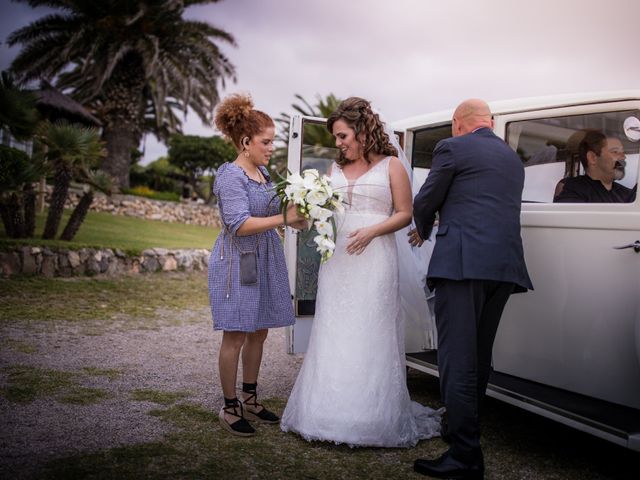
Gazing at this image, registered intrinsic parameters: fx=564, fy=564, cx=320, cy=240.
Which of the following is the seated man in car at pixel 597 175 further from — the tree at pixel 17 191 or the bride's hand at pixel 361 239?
the tree at pixel 17 191

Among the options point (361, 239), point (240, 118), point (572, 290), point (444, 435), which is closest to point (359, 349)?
point (361, 239)

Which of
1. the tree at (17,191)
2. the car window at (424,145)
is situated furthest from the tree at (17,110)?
the car window at (424,145)

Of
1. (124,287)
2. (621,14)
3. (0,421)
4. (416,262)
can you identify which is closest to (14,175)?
(124,287)

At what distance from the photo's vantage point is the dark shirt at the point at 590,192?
339 cm

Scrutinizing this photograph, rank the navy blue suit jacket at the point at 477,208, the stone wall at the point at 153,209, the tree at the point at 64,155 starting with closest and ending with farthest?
the navy blue suit jacket at the point at 477,208
the tree at the point at 64,155
the stone wall at the point at 153,209

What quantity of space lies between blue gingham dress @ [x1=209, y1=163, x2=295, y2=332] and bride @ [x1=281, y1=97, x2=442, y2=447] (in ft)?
1.05


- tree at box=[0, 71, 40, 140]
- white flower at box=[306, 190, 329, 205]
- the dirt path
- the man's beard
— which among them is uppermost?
tree at box=[0, 71, 40, 140]

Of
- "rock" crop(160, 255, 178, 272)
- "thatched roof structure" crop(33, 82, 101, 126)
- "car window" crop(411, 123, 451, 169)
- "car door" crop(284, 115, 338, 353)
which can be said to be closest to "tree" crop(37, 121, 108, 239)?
"rock" crop(160, 255, 178, 272)

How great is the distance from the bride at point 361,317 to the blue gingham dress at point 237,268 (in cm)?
32

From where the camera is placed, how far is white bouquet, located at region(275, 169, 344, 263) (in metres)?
3.53

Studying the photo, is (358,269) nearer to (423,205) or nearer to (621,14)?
(423,205)

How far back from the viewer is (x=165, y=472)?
3.14 meters

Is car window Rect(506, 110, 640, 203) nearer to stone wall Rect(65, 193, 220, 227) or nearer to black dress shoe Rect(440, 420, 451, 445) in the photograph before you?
black dress shoe Rect(440, 420, 451, 445)

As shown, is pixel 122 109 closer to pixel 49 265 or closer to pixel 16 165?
pixel 16 165
